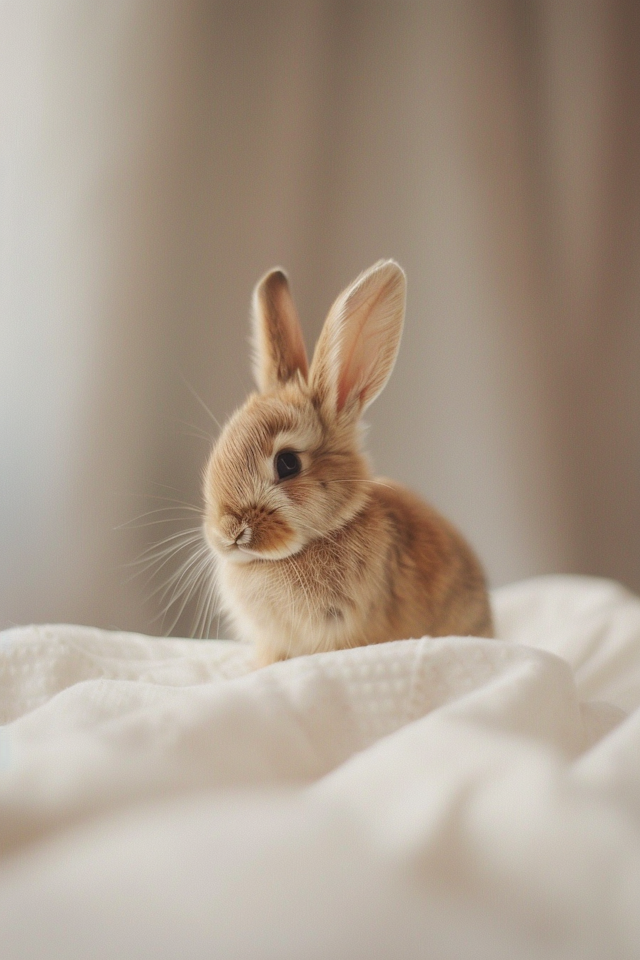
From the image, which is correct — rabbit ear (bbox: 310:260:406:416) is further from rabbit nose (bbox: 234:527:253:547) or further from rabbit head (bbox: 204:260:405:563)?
rabbit nose (bbox: 234:527:253:547)

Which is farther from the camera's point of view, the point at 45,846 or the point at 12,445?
the point at 12,445

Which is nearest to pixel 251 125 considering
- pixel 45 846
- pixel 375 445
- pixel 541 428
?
pixel 375 445

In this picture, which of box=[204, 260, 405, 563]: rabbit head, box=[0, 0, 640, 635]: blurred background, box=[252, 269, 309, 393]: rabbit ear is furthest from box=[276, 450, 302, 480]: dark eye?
box=[0, 0, 640, 635]: blurred background

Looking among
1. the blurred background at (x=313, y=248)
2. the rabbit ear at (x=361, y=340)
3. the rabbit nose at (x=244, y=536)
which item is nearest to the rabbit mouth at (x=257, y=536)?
the rabbit nose at (x=244, y=536)

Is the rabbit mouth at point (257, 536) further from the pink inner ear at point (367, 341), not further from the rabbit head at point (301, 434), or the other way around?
the pink inner ear at point (367, 341)

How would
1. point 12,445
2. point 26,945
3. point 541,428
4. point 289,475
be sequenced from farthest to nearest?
point 541,428 → point 12,445 → point 289,475 → point 26,945

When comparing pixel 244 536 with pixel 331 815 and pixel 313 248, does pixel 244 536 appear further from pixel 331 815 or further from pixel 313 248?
pixel 313 248

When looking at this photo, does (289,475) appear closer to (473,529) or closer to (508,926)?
(508,926)
